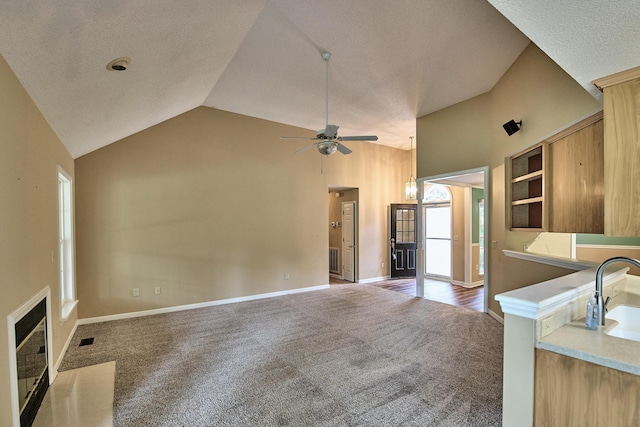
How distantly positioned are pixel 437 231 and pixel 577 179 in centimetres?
573

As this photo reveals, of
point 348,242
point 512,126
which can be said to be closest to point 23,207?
point 512,126

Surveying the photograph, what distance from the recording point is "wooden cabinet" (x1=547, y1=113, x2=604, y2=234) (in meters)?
2.47

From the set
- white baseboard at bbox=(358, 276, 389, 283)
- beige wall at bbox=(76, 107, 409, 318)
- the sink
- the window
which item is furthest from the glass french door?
the window

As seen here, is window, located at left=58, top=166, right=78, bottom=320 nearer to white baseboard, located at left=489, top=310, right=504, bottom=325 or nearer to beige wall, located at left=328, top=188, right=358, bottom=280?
beige wall, located at left=328, top=188, right=358, bottom=280

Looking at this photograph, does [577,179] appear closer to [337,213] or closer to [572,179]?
[572,179]

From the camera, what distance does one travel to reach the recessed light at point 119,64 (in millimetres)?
2309

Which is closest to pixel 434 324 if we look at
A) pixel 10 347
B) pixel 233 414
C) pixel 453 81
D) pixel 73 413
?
pixel 233 414

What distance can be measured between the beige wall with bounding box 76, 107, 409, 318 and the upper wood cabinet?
198 inches

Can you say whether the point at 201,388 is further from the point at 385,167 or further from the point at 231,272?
the point at 385,167

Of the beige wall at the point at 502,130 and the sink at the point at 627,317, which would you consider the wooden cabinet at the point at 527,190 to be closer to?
the beige wall at the point at 502,130

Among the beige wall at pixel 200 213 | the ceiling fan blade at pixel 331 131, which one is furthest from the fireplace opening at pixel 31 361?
the ceiling fan blade at pixel 331 131

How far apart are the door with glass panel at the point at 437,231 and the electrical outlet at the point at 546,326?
6.54 meters

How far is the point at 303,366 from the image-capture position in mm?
3084

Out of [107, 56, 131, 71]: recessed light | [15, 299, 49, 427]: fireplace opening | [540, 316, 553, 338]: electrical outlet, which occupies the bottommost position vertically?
[15, 299, 49, 427]: fireplace opening
